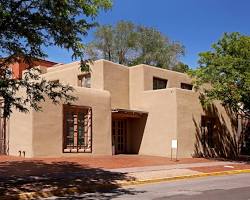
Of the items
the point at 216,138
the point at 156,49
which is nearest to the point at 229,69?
the point at 216,138

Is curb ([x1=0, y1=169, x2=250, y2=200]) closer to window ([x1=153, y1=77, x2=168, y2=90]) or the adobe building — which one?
the adobe building

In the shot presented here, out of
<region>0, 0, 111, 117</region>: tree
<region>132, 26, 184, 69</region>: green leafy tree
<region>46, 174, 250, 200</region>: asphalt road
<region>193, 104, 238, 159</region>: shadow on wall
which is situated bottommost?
<region>46, 174, 250, 200</region>: asphalt road

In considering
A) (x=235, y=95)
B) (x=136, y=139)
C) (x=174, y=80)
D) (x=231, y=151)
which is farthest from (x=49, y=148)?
(x=231, y=151)

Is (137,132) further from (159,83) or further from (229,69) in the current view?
(229,69)

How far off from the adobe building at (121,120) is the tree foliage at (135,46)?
16.4 m

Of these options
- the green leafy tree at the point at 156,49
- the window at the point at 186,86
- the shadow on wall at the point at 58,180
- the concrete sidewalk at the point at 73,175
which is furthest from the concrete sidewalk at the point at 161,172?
the green leafy tree at the point at 156,49

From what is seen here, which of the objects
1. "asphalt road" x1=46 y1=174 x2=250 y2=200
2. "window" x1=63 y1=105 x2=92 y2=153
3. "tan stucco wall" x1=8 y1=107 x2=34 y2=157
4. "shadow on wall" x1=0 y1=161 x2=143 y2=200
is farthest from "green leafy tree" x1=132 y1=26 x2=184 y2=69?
"asphalt road" x1=46 y1=174 x2=250 y2=200

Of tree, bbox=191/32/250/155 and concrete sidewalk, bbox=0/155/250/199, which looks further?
tree, bbox=191/32/250/155

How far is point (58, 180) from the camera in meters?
13.9

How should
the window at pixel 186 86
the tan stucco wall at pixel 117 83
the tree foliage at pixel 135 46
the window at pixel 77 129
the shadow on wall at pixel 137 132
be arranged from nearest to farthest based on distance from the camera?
the window at pixel 77 129
the tan stucco wall at pixel 117 83
the shadow on wall at pixel 137 132
the window at pixel 186 86
the tree foliage at pixel 135 46

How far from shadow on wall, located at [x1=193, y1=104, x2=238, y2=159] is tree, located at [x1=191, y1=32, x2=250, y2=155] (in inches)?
129

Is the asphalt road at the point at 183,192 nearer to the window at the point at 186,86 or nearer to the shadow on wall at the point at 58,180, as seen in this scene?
the shadow on wall at the point at 58,180

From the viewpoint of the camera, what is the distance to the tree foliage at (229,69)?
23.7 metres

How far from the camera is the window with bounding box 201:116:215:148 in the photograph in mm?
28406
